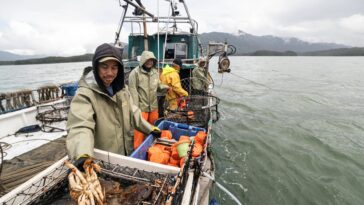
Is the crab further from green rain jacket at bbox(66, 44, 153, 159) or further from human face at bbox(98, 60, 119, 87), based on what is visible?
human face at bbox(98, 60, 119, 87)

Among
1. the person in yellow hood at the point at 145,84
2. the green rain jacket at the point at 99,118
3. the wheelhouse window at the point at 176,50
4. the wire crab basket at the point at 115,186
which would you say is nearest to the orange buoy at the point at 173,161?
the green rain jacket at the point at 99,118

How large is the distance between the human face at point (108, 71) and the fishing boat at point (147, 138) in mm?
725

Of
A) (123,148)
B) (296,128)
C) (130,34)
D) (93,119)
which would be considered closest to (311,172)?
(296,128)

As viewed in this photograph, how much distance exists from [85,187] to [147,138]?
1975 mm

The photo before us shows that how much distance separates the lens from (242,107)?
13.2 meters

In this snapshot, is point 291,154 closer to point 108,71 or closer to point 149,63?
point 149,63

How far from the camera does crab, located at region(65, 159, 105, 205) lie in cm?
142

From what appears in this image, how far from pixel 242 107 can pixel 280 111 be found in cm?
220

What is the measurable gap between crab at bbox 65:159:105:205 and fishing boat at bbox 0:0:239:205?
0.99 ft

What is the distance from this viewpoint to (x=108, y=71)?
2.16 metres

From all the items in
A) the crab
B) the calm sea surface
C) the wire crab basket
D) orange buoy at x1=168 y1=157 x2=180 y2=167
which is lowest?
the calm sea surface

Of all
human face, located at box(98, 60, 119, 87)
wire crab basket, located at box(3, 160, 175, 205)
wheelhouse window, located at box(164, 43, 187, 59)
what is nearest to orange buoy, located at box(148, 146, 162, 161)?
wire crab basket, located at box(3, 160, 175, 205)

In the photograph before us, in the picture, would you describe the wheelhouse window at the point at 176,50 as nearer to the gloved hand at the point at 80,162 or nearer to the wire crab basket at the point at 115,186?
the wire crab basket at the point at 115,186

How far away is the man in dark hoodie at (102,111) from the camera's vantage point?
5.96 ft
